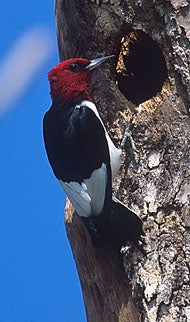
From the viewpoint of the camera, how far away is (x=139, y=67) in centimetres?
265

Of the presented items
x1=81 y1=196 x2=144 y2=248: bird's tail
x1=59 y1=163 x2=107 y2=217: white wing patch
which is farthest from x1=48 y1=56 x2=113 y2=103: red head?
x1=81 y1=196 x2=144 y2=248: bird's tail

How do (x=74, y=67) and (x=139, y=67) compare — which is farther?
(x=139, y=67)

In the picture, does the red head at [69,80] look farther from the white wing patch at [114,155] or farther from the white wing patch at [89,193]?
the white wing patch at [89,193]

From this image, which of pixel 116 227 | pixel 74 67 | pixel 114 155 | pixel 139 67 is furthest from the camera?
pixel 139 67

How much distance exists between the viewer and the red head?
2477 mm

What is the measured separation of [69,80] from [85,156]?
366 millimetres

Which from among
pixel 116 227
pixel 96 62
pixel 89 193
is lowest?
pixel 116 227

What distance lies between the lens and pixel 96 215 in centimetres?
220

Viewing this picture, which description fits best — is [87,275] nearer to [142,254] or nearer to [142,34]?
[142,254]

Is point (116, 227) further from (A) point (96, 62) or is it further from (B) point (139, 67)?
(B) point (139, 67)

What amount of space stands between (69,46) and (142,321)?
3.45ft

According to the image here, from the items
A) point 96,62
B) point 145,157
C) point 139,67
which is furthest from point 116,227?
point 139,67

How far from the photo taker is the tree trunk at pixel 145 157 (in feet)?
7.16

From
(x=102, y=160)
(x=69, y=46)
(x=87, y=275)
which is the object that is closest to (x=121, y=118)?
(x=102, y=160)
